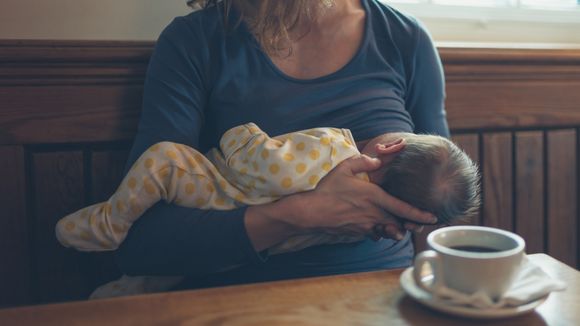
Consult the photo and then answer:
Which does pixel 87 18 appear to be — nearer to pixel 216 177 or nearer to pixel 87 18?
pixel 87 18

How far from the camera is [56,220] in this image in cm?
132

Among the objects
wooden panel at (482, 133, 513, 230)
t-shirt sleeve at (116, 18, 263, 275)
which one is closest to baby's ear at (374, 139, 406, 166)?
t-shirt sleeve at (116, 18, 263, 275)

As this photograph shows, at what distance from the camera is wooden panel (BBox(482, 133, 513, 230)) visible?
5.43 ft

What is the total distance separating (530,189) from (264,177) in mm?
999

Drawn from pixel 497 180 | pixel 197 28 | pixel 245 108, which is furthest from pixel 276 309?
Answer: pixel 497 180

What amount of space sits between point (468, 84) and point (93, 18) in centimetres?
93

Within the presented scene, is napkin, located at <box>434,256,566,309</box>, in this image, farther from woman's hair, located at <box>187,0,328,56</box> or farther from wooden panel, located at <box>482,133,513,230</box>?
wooden panel, located at <box>482,133,513,230</box>

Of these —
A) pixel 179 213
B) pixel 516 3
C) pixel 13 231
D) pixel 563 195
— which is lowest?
pixel 563 195

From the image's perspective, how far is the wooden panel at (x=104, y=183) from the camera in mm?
1327

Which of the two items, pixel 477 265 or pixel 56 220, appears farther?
pixel 56 220

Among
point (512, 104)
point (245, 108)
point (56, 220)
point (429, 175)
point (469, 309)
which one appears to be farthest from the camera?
point (512, 104)

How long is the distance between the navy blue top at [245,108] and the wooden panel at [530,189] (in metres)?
Answer: 0.45

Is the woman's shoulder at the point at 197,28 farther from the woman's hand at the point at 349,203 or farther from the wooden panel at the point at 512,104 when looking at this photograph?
the wooden panel at the point at 512,104

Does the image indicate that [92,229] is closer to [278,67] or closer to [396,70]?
[278,67]
